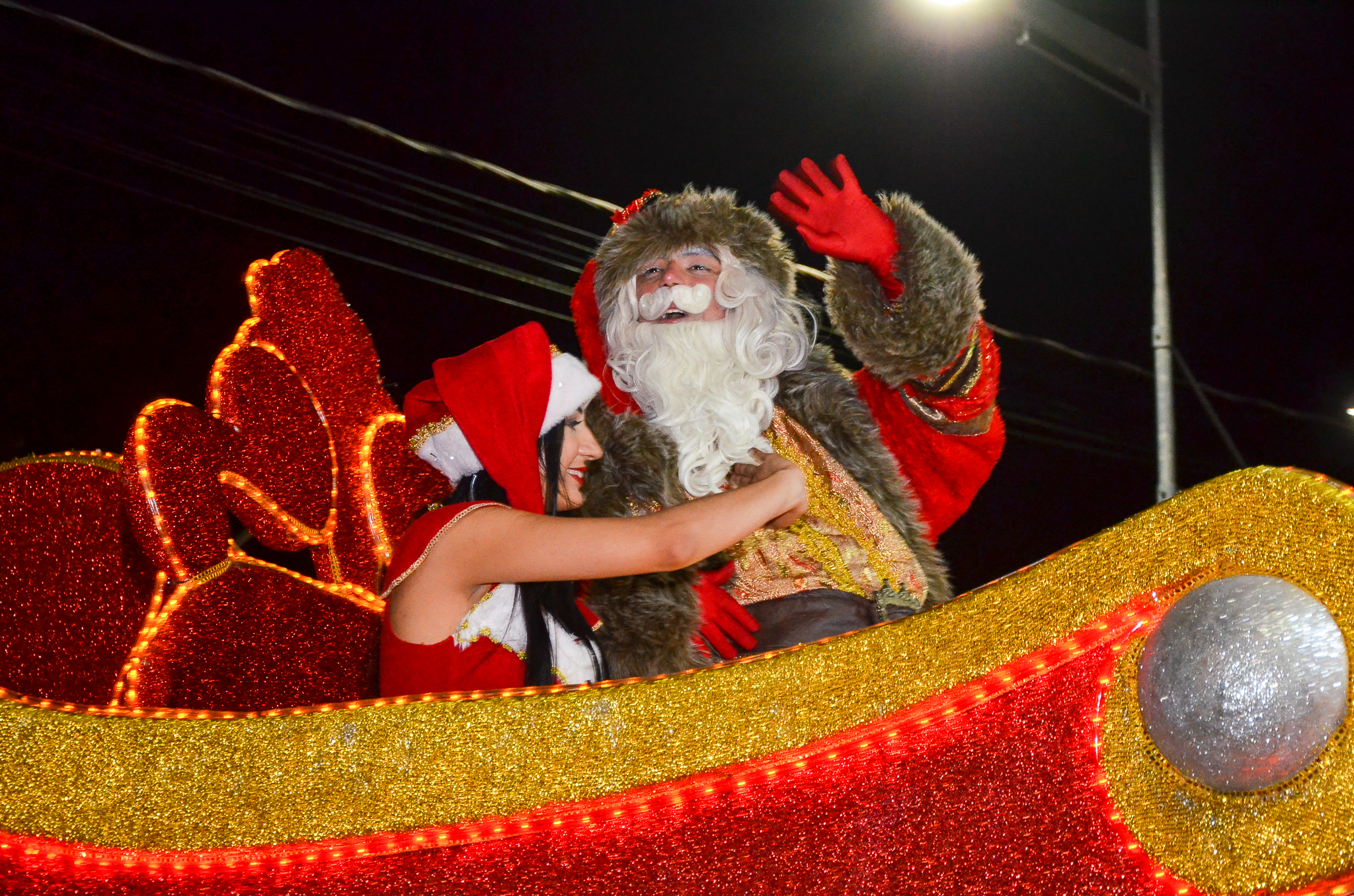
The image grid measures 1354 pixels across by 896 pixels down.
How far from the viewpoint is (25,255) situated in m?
3.54

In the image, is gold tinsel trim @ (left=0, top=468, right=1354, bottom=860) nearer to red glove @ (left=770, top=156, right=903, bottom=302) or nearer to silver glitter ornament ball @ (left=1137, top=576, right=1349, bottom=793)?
silver glitter ornament ball @ (left=1137, top=576, right=1349, bottom=793)

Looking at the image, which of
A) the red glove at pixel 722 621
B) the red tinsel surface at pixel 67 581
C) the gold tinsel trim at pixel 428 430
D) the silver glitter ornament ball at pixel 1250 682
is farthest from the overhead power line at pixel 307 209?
the silver glitter ornament ball at pixel 1250 682

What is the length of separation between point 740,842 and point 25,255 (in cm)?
354

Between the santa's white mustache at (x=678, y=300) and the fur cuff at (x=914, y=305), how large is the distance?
25 centimetres

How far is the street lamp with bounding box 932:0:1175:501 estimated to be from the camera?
3672 mm

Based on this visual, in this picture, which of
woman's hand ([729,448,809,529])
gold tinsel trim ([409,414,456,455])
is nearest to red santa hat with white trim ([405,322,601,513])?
gold tinsel trim ([409,414,456,455])

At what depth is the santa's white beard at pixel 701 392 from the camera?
1.89 meters

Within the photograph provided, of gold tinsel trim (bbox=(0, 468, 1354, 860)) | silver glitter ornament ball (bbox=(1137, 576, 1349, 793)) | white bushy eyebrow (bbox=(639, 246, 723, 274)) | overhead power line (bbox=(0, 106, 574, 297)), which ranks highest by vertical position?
overhead power line (bbox=(0, 106, 574, 297))

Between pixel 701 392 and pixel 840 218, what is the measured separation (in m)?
0.38

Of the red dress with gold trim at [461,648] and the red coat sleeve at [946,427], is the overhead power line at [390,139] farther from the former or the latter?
the red dress with gold trim at [461,648]

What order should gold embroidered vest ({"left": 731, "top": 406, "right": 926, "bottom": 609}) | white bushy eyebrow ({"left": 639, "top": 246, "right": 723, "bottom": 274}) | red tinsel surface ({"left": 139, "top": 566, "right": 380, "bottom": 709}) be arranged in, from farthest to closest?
1. white bushy eyebrow ({"left": 639, "top": 246, "right": 723, "bottom": 274})
2. gold embroidered vest ({"left": 731, "top": 406, "right": 926, "bottom": 609})
3. red tinsel surface ({"left": 139, "top": 566, "right": 380, "bottom": 709})

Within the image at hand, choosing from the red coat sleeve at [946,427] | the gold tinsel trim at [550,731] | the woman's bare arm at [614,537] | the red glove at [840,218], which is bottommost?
the gold tinsel trim at [550,731]

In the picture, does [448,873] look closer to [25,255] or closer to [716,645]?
[716,645]

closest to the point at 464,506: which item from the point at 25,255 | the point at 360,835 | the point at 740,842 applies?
the point at 360,835
